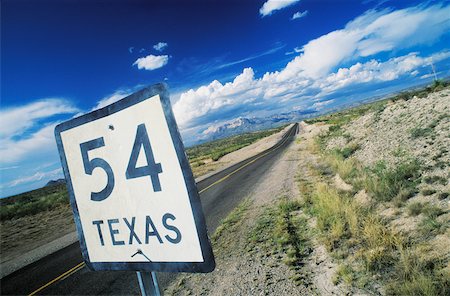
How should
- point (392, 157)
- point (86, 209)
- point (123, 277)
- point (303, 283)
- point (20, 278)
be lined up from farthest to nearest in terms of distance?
point (392, 157)
point (20, 278)
point (123, 277)
point (303, 283)
point (86, 209)

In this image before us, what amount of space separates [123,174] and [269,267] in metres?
4.81

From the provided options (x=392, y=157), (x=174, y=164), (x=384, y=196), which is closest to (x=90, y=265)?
(x=174, y=164)

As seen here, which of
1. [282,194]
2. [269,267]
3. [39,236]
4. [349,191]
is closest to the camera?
[269,267]

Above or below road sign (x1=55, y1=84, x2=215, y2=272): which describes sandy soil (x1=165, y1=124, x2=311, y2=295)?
below

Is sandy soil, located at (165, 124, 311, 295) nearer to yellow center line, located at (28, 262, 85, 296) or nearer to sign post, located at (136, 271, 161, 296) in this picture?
yellow center line, located at (28, 262, 85, 296)

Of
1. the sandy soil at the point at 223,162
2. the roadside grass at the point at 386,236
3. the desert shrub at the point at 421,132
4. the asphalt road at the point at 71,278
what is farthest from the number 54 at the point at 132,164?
the sandy soil at the point at 223,162

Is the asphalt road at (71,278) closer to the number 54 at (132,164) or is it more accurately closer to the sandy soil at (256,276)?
the sandy soil at (256,276)

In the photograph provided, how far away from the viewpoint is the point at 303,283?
15.0 feet


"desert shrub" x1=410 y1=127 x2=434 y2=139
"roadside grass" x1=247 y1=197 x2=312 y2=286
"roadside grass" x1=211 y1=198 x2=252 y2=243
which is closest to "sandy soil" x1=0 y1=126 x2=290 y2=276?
"roadside grass" x1=211 y1=198 x2=252 y2=243

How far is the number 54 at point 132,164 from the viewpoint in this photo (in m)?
1.16

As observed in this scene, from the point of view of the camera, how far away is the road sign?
3.63 feet

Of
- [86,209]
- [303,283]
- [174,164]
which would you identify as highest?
[174,164]

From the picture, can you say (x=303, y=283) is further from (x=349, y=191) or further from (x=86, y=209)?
(x=349, y=191)

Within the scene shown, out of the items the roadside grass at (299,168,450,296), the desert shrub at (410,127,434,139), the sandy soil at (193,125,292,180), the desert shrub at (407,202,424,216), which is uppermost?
the desert shrub at (410,127,434,139)
